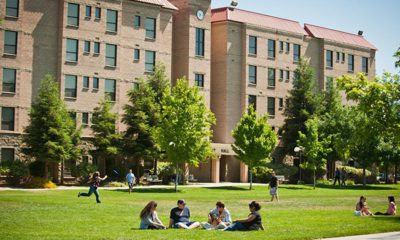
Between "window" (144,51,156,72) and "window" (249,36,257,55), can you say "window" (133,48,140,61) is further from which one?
"window" (249,36,257,55)

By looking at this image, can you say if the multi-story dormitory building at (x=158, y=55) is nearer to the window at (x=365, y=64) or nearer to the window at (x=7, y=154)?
the window at (x=7, y=154)

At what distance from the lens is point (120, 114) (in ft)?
201

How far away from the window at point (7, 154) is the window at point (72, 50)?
374 inches

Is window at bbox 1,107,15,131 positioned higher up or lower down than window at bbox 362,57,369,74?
lower down

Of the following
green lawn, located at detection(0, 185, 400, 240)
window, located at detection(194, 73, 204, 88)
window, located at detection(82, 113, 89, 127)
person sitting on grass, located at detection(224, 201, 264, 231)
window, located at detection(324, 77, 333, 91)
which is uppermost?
window, located at detection(324, 77, 333, 91)

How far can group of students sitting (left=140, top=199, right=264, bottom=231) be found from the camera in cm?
2102

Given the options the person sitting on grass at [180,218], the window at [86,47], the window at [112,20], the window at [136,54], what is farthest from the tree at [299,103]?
the person sitting on grass at [180,218]

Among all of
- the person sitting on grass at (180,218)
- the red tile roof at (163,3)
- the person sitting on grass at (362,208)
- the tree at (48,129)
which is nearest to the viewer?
the person sitting on grass at (180,218)

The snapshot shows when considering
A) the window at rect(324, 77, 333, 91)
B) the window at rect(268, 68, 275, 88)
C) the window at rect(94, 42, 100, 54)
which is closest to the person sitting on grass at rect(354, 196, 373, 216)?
the window at rect(94, 42, 100, 54)

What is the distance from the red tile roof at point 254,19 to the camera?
70.2m

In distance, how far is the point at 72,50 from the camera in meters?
58.3

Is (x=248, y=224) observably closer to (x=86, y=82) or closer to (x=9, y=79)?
(x=9, y=79)

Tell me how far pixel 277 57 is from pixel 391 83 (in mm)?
43822

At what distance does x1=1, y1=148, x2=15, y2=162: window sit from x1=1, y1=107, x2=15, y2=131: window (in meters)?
1.77
